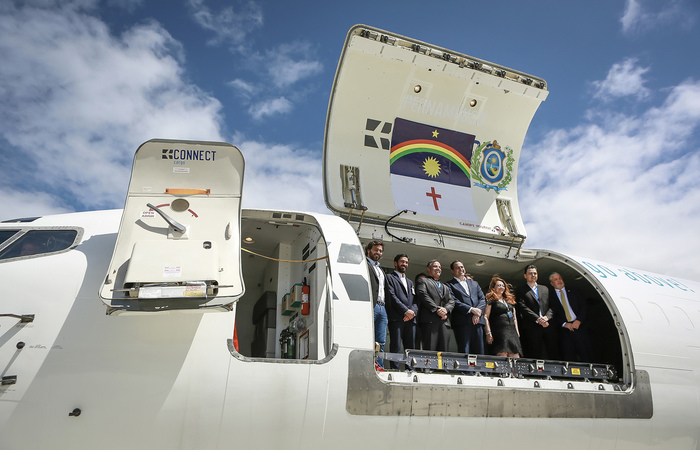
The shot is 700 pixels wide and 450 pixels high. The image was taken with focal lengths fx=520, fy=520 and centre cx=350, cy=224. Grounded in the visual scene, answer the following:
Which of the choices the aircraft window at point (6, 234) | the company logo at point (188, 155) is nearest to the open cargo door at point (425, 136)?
the company logo at point (188, 155)

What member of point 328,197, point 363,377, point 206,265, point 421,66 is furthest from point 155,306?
point 421,66

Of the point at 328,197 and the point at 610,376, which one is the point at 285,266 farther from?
the point at 610,376

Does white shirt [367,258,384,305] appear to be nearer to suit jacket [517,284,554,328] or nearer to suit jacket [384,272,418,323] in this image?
suit jacket [384,272,418,323]

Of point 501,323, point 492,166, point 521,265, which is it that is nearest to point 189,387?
point 501,323

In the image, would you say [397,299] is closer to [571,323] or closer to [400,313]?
[400,313]

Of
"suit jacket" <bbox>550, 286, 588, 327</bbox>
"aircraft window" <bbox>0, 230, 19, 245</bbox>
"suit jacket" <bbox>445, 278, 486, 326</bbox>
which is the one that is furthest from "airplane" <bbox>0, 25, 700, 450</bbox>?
"suit jacket" <bbox>445, 278, 486, 326</bbox>

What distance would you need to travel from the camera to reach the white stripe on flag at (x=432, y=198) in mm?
9125

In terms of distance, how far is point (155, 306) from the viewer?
4977mm

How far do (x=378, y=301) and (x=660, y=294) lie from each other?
4.99 m

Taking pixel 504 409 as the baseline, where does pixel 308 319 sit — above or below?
above

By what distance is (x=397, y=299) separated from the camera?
7.23 metres

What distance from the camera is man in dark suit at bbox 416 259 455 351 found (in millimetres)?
7340

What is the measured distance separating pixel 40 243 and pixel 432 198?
241 inches

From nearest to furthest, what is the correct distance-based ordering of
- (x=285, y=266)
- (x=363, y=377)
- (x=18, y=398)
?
1. (x=18, y=398)
2. (x=363, y=377)
3. (x=285, y=266)
